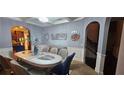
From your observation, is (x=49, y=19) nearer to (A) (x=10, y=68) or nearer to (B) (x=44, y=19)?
(B) (x=44, y=19)

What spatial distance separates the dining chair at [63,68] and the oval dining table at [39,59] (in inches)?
2.0

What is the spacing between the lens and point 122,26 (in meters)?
1.20

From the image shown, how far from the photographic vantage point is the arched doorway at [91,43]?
124cm

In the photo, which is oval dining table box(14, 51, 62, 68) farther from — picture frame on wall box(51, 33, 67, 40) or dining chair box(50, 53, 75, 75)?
picture frame on wall box(51, 33, 67, 40)

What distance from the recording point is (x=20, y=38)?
1.25 m

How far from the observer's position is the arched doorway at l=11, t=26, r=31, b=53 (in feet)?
3.99

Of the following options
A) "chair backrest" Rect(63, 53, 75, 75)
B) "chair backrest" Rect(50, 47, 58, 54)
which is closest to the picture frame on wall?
"chair backrest" Rect(50, 47, 58, 54)

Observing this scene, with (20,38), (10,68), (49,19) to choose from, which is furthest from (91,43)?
(10,68)

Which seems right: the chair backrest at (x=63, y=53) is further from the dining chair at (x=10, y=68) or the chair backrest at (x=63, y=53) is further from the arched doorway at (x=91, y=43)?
the dining chair at (x=10, y=68)

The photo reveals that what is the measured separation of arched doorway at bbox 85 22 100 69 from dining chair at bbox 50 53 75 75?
20 cm
